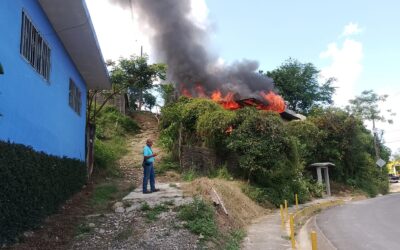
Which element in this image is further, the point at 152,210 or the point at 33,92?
the point at 152,210

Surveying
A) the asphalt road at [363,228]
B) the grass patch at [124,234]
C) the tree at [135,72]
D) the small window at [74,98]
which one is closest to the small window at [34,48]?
the small window at [74,98]

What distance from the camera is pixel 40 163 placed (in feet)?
26.9

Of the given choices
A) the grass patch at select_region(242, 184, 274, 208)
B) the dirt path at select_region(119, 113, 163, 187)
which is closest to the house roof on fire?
the dirt path at select_region(119, 113, 163, 187)

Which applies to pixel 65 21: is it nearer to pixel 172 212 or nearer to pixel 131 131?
pixel 172 212

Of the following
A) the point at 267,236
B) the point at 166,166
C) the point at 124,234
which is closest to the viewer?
the point at 124,234

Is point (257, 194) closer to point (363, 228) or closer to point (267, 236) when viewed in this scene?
point (363, 228)

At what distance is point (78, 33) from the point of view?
11.0 metres

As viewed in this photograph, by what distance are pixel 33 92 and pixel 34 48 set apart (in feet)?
3.36

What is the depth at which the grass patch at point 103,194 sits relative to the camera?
11.0 meters

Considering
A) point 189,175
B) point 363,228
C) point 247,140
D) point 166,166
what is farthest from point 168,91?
point 363,228

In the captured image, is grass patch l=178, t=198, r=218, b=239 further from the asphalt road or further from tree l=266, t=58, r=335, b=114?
tree l=266, t=58, r=335, b=114

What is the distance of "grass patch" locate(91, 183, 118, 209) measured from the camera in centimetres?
1103

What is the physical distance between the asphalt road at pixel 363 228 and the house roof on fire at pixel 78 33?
832 cm

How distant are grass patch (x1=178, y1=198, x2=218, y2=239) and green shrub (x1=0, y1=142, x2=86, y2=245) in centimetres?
291
